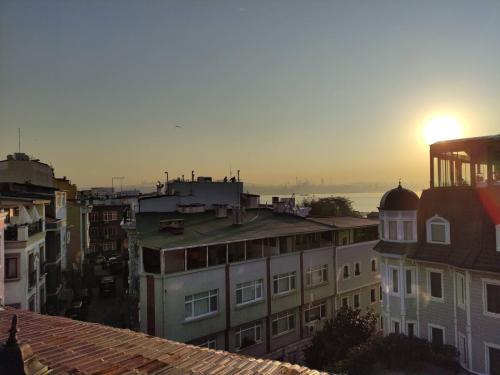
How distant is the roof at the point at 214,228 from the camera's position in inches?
877

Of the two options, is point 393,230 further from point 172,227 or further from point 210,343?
point 172,227

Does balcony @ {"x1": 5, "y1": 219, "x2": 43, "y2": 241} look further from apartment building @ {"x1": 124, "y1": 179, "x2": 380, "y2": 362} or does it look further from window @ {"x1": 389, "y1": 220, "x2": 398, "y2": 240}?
window @ {"x1": 389, "y1": 220, "x2": 398, "y2": 240}

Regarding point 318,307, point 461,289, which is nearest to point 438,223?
point 461,289

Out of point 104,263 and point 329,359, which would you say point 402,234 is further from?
point 104,263

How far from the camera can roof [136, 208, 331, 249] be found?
22.3 m

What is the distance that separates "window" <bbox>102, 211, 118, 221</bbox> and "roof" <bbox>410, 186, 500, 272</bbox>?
56.3 m

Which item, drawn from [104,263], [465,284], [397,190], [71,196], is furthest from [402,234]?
[71,196]

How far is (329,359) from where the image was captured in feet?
74.8

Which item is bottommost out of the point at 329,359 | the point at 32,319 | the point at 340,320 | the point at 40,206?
the point at 329,359

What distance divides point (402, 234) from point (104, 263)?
151 feet

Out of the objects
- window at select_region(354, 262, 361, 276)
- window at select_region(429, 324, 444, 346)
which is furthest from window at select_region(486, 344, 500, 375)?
window at select_region(354, 262, 361, 276)

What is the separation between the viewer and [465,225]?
69.9 ft

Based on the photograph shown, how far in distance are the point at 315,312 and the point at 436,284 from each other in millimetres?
10249

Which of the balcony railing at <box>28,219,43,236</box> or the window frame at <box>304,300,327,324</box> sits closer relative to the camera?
the balcony railing at <box>28,219,43,236</box>
